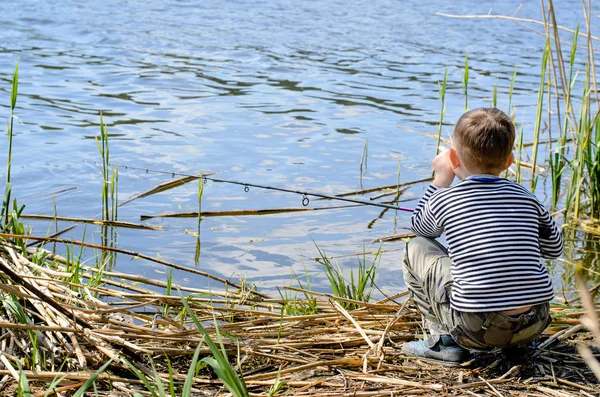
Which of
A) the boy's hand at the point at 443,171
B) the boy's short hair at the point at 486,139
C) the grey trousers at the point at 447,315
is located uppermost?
the boy's short hair at the point at 486,139

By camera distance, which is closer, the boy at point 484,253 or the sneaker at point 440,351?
the boy at point 484,253

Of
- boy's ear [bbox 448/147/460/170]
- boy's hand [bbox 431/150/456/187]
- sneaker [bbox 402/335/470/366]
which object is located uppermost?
boy's ear [bbox 448/147/460/170]

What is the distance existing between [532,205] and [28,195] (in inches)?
168

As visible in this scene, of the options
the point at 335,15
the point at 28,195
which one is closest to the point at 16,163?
the point at 28,195

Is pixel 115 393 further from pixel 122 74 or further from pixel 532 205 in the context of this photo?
pixel 122 74

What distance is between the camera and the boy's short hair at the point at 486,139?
2900 mm

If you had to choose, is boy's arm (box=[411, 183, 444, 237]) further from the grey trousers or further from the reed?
the reed

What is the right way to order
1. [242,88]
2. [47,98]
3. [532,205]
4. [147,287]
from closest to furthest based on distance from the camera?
1. [532,205]
2. [147,287]
3. [47,98]
4. [242,88]

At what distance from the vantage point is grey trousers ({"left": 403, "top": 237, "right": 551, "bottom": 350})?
9.32 feet

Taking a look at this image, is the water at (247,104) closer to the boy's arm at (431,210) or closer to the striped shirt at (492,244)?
the boy's arm at (431,210)

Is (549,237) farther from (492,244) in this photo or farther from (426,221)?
(426,221)

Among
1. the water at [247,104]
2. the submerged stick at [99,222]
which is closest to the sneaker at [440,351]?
the water at [247,104]

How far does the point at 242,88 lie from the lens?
9812 mm

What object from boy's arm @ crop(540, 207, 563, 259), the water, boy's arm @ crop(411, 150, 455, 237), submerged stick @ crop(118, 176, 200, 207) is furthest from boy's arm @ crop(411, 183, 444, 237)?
submerged stick @ crop(118, 176, 200, 207)
